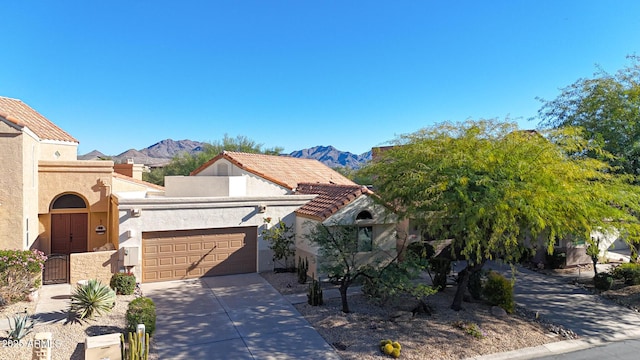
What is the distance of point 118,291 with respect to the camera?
14.1 m

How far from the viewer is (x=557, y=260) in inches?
781

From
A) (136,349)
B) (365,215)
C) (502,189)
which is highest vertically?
(502,189)

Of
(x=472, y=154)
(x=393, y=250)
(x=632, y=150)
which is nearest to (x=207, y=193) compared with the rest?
(x=393, y=250)

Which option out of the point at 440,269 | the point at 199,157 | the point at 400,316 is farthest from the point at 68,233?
the point at 199,157

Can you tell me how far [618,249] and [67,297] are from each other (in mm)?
29863

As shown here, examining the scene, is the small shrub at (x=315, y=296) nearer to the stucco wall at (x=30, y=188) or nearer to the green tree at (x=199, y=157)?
the stucco wall at (x=30, y=188)

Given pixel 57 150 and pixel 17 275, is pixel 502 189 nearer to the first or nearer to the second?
pixel 17 275

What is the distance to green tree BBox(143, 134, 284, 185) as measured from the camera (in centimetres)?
5141

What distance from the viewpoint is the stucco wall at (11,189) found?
13734 millimetres

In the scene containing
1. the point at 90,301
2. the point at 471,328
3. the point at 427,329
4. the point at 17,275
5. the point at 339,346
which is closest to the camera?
the point at 339,346

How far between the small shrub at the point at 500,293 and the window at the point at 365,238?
5.17 metres

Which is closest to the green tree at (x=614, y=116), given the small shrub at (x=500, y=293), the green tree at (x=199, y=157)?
the small shrub at (x=500, y=293)

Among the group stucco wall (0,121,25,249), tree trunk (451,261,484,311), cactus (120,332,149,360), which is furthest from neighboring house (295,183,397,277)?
stucco wall (0,121,25,249)

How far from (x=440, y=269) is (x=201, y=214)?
1034 cm
